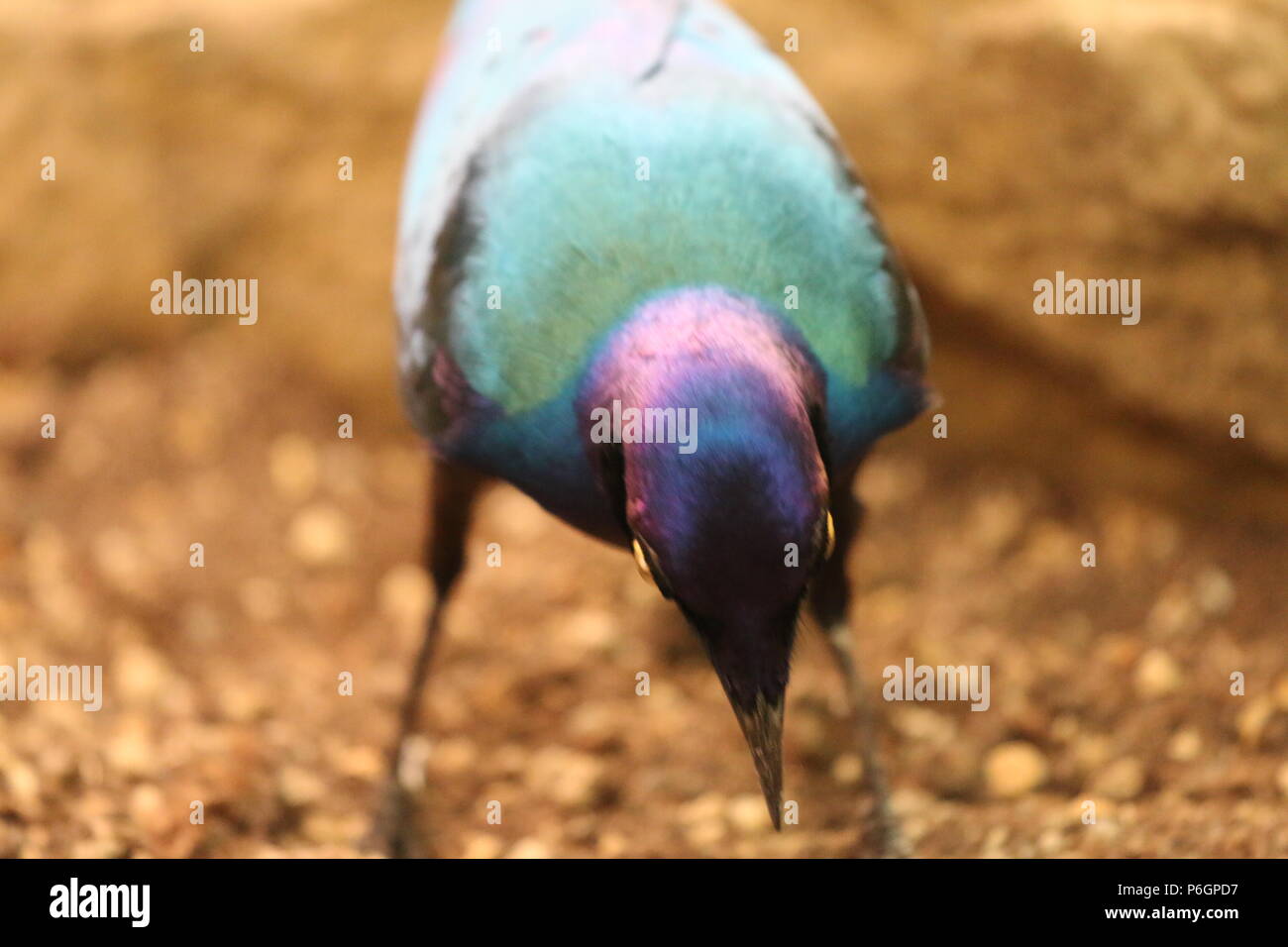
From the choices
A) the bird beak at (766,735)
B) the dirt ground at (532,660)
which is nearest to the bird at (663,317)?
the bird beak at (766,735)

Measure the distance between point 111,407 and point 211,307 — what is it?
1.12ft

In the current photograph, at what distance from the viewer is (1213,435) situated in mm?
2938

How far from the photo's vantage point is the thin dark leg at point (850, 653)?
236 cm

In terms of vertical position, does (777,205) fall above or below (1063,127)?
below

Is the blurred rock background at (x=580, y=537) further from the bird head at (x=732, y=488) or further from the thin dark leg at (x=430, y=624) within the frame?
the bird head at (x=732, y=488)

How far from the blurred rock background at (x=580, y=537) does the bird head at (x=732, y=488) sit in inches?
36.8

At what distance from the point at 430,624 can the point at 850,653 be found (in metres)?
0.82

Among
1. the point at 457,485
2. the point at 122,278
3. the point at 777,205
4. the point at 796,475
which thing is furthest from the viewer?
the point at 122,278

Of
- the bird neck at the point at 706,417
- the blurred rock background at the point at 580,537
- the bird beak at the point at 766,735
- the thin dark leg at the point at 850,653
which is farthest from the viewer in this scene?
the blurred rock background at the point at 580,537

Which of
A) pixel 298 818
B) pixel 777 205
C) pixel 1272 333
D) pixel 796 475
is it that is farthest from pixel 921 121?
pixel 298 818

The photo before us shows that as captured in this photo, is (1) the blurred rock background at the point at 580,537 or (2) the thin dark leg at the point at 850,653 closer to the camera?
(2) the thin dark leg at the point at 850,653

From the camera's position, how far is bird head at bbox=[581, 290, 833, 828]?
1558 millimetres

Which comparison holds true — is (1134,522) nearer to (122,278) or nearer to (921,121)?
(921,121)
